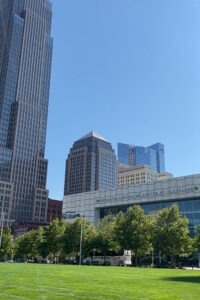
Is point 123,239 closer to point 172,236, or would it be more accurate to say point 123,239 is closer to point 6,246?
point 172,236

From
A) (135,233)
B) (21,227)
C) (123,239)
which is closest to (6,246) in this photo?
(123,239)

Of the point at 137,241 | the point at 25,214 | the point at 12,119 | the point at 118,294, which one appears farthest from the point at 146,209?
the point at 12,119

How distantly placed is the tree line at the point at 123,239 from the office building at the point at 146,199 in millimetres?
10034

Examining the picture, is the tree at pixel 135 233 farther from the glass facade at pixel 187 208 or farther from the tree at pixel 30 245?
the tree at pixel 30 245

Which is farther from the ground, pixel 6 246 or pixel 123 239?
pixel 123 239

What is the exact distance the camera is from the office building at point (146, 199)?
7850 cm

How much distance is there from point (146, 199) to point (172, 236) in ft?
92.3

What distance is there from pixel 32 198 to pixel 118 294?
601 feet

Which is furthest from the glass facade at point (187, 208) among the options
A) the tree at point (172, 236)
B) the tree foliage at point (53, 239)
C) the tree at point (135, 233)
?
the tree foliage at point (53, 239)

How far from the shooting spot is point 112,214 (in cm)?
9606

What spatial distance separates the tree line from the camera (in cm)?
5984

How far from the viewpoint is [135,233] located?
63.2 meters

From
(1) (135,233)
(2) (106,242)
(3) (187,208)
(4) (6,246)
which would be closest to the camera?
(1) (135,233)

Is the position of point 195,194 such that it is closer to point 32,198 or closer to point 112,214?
point 112,214
